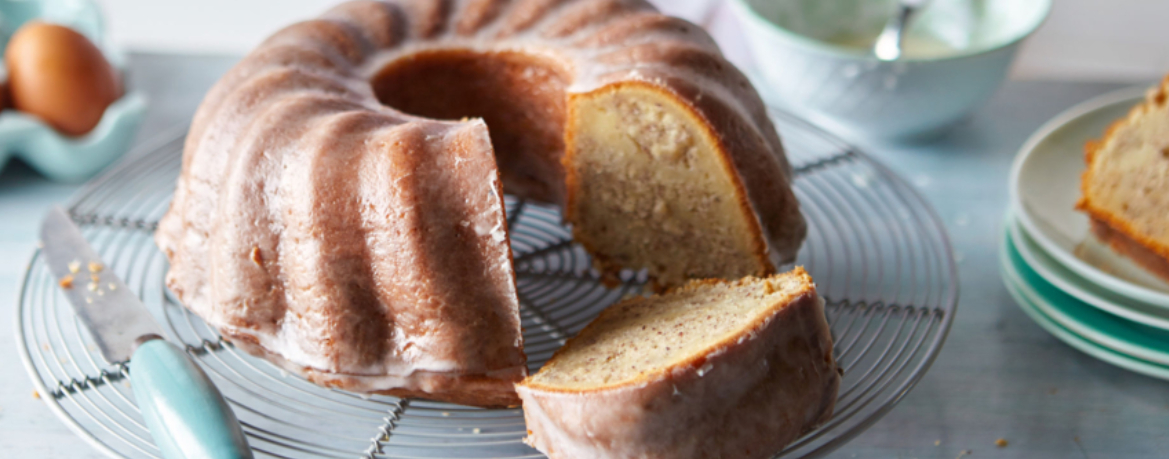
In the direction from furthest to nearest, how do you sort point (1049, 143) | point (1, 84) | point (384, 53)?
point (1, 84), point (1049, 143), point (384, 53)

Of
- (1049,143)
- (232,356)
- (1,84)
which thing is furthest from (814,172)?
(1,84)

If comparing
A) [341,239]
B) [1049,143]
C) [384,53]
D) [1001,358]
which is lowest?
[1001,358]

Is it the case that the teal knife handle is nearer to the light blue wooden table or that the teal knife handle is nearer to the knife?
the knife

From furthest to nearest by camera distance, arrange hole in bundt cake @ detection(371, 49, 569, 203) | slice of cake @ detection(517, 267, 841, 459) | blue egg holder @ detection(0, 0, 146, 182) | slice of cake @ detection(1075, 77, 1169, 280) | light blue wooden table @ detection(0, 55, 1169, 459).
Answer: blue egg holder @ detection(0, 0, 146, 182) < hole in bundt cake @ detection(371, 49, 569, 203) < slice of cake @ detection(1075, 77, 1169, 280) < light blue wooden table @ detection(0, 55, 1169, 459) < slice of cake @ detection(517, 267, 841, 459)

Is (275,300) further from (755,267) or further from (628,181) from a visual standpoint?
(755,267)

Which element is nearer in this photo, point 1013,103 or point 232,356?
point 232,356

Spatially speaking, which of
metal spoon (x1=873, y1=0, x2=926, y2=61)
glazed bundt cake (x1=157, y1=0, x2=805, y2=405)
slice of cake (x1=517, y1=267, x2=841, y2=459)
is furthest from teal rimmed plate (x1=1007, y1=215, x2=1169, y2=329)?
metal spoon (x1=873, y1=0, x2=926, y2=61)

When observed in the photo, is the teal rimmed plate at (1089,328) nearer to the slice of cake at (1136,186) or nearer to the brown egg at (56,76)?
the slice of cake at (1136,186)
